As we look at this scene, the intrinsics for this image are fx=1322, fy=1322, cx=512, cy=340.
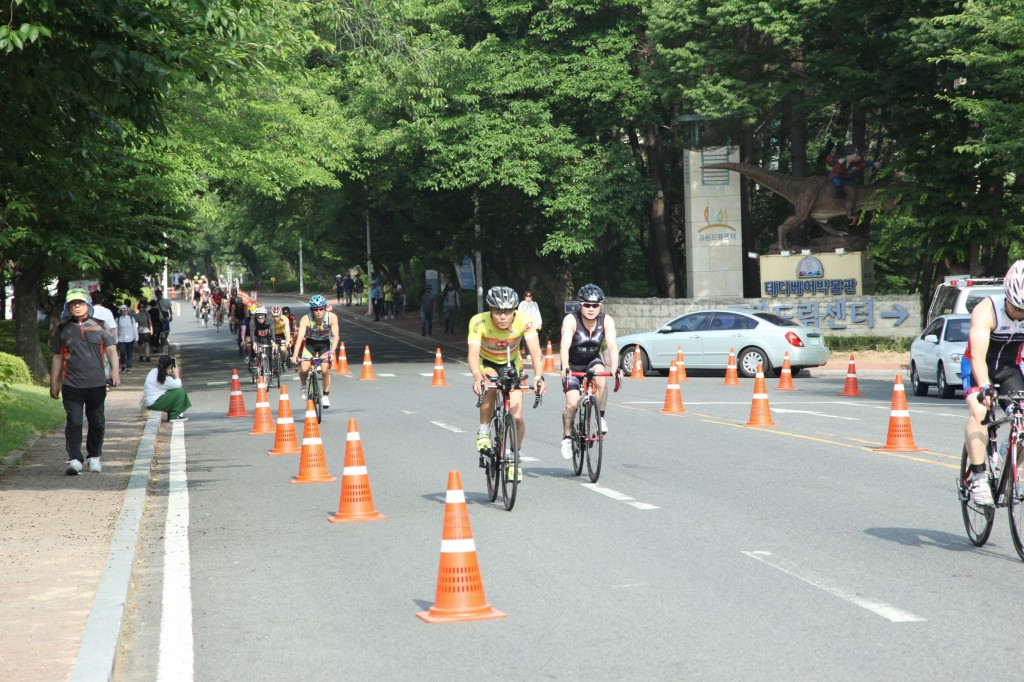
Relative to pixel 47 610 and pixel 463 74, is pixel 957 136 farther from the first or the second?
pixel 47 610

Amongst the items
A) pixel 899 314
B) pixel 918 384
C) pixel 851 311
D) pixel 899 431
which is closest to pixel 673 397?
pixel 899 431

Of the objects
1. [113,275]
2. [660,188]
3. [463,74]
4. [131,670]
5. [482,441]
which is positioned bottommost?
[131,670]

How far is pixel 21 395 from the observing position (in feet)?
69.9

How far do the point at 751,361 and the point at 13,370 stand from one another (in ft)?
50.2

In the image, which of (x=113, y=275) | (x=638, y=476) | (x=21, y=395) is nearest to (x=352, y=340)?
(x=113, y=275)

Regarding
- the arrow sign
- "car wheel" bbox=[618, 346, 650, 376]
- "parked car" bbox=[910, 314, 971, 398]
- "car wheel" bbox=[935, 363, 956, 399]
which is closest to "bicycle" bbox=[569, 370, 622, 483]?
"parked car" bbox=[910, 314, 971, 398]

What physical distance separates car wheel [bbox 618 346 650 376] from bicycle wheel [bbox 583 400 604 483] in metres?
18.1

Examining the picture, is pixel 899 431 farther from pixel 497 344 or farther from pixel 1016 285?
pixel 1016 285

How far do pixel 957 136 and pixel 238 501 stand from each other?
86.8 feet

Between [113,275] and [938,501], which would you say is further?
[113,275]

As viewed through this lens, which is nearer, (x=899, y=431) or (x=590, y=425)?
(x=590, y=425)

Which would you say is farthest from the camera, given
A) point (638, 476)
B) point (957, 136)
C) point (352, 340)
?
point (352, 340)

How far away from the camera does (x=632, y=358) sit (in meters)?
30.8

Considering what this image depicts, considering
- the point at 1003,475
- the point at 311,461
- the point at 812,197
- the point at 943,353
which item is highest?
the point at 812,197
